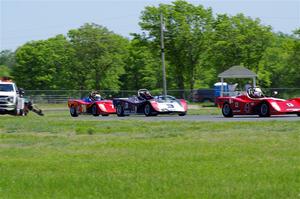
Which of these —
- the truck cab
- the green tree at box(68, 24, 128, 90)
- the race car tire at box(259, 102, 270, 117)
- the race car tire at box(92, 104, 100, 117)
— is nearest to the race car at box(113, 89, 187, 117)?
the race car tire at box(92, 104, 100, 117)

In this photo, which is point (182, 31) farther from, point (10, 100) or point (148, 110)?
point (148, 110)

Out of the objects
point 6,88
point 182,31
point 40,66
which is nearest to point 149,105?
point 6,88

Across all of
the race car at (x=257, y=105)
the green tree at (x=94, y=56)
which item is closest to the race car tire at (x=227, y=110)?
the race car at (x=257, y=105)

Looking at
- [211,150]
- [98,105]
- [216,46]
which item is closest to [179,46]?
[216,46]

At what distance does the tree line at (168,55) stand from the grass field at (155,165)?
53.2 metres

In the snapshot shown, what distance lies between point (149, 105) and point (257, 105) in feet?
24.3

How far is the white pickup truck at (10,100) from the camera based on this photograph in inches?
1678

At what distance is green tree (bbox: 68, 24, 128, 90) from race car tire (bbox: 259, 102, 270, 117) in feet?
166

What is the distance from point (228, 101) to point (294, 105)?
3.63m

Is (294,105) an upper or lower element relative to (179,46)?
lower

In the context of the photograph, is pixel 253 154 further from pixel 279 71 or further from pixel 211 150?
pixel 279 71


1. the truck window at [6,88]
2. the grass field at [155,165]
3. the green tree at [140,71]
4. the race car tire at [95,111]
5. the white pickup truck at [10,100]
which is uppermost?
the green tree at [140,71]

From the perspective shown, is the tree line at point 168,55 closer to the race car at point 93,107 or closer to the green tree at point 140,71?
the green tree at point 140,71

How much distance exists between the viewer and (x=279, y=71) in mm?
82812
